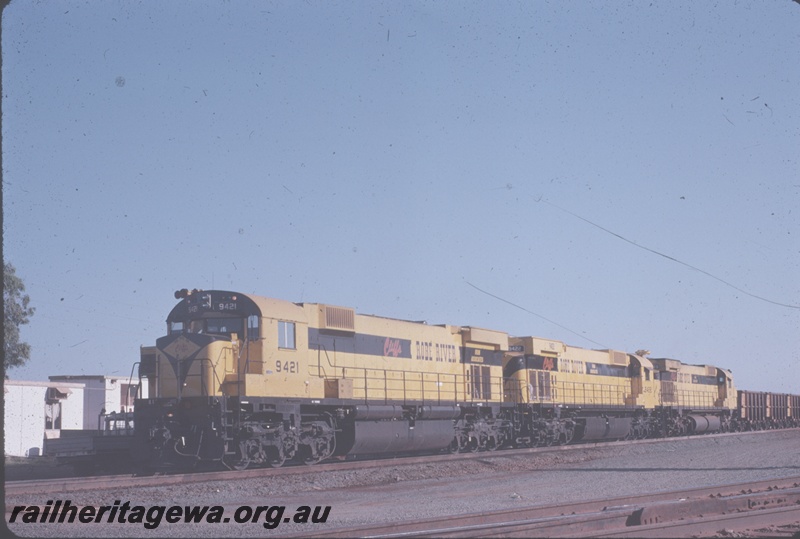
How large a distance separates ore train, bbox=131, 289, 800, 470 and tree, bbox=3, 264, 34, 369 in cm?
2562

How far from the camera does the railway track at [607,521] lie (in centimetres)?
986

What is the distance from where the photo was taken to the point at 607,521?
10562 mm

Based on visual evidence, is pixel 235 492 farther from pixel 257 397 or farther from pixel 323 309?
pixel 323 309

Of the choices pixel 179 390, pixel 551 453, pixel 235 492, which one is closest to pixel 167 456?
pixel 179 390

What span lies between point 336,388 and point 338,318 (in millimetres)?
1718

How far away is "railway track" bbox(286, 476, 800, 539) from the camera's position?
9.86 m

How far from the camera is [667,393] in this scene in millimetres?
40438

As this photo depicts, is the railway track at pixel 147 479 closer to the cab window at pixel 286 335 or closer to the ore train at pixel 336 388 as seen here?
the ore train at pixel 336 388

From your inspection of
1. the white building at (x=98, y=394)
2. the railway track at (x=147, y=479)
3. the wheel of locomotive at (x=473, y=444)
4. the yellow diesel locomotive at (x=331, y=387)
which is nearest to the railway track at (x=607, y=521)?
the railway track at (x=147, y=479)

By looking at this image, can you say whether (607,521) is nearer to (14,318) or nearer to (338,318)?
(338,318)

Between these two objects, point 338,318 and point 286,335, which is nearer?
point 286,335

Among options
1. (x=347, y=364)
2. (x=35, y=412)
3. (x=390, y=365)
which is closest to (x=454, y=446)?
(x=390, y=365)

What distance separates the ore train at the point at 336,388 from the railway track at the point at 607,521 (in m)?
7.68

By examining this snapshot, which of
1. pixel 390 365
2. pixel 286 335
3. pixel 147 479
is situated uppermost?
pixel 286 335
